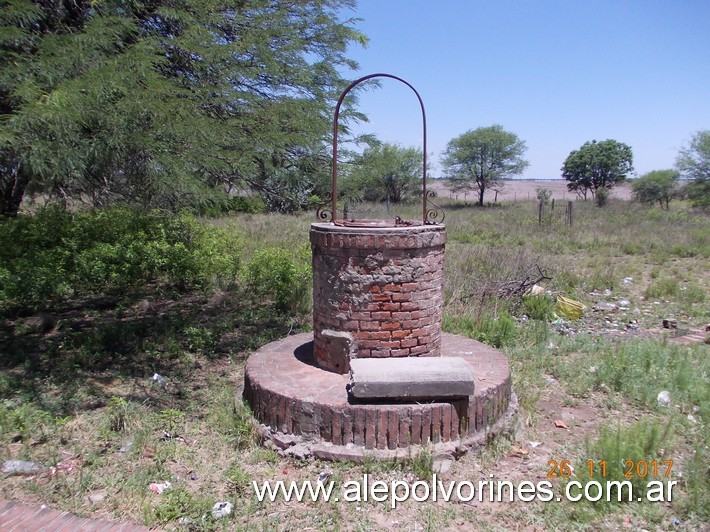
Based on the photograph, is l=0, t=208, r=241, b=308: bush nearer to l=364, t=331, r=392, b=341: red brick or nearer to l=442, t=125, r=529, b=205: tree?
l=364, t=331, r=392, b=341: red brick

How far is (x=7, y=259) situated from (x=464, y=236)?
38.9 feet

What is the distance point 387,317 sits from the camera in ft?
13.6

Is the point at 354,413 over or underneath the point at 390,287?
underneath

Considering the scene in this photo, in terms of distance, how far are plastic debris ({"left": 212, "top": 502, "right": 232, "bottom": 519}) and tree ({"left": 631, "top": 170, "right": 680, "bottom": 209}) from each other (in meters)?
32.0

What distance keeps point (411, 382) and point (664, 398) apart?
2.59 metres

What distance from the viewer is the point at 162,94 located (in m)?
4.49

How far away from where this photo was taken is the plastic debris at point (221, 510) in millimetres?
2998

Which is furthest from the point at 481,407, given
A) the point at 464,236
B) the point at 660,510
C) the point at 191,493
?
the point at 464,236

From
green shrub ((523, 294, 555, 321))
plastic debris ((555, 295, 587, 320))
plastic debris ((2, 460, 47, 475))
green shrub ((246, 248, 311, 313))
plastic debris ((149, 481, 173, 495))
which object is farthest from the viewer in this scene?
plastic debris ((555, 295, 587, 320))

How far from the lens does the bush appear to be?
5.86 metres

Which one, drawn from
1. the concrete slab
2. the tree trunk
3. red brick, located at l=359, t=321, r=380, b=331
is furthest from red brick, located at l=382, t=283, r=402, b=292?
the tree trunk

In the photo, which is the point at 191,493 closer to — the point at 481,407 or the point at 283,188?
the point at 481,407

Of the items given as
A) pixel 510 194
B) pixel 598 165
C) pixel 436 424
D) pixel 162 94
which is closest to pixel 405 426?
pixel 436 424

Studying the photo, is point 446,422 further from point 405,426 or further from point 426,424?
point 405,426
